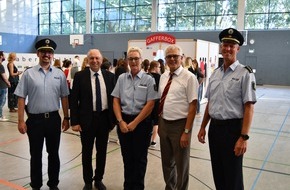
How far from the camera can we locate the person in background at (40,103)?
9.89 ft

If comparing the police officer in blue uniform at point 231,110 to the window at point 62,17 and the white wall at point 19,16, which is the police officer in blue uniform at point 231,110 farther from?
the window at point 62,17

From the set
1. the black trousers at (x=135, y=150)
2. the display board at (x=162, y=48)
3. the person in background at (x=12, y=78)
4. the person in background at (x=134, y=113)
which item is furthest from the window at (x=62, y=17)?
the black trousers at (x=135, y=150)

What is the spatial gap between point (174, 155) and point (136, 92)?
76 cm

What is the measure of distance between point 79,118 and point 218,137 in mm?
1553

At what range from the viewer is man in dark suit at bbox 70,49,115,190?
3131mm

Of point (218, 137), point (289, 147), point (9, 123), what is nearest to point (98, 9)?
point (9, 123)

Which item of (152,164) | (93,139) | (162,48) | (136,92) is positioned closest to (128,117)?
(136,92)

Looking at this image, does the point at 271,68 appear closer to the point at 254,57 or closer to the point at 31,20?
the point at 254,57

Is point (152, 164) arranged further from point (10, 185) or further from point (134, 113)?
point (10, 185)

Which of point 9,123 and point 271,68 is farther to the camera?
point 271,68

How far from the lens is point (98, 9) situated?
76.5ft

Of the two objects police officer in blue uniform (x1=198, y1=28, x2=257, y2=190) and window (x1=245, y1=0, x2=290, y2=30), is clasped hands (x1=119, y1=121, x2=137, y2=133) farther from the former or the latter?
window (x1=245, y1=0, x2=290, y2=30)

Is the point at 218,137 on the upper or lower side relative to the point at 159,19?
lower

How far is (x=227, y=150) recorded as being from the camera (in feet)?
8.04
